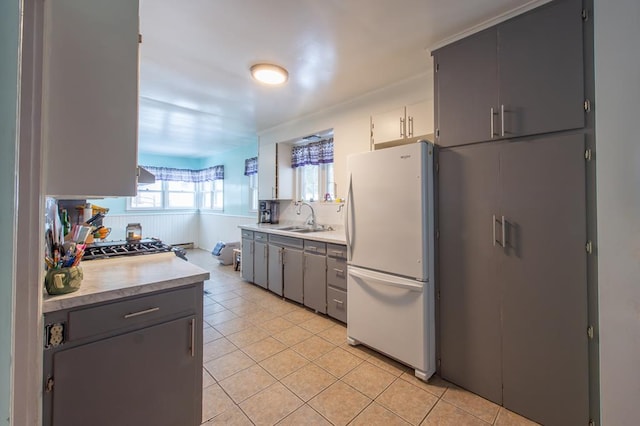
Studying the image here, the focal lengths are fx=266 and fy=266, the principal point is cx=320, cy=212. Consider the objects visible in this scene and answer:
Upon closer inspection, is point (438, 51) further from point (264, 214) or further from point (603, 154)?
point (264, 214)

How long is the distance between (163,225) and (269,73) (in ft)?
18.8

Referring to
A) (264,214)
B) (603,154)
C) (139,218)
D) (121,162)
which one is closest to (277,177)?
(264,214)

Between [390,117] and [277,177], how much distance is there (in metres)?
2.13

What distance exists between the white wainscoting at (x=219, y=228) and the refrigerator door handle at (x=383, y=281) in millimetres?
3555

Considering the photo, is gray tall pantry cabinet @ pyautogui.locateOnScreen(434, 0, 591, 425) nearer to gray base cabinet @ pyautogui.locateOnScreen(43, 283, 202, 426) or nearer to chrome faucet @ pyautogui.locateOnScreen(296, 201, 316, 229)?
gray base cabinet @ pyautogui.locateOnScreen(43, 283, 202, 426)

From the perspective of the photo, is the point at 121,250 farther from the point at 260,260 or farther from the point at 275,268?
the point at 260,260

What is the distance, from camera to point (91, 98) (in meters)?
1.14

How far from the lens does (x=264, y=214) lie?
4.43 metres

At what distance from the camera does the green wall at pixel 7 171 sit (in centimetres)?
43

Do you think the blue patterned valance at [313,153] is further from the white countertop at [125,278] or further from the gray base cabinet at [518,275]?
the white countertop at [125,278]

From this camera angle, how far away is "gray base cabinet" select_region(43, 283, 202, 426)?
1042 millimetres

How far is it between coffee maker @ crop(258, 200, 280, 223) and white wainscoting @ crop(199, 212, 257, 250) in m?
1.02

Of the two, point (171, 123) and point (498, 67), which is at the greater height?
point (171, 123)

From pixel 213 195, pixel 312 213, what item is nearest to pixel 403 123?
pixel 312 213
